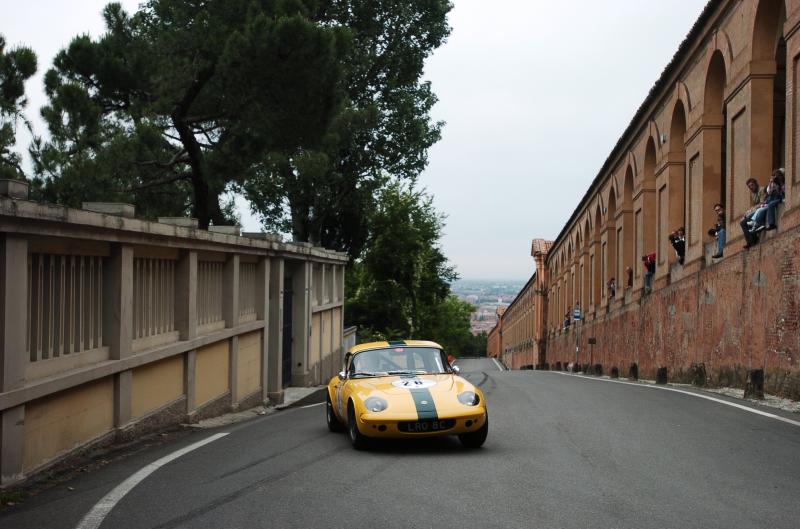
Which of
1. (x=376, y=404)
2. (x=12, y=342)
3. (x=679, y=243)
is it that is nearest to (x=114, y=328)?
(x=12, y=342)

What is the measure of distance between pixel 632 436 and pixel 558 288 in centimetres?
5751

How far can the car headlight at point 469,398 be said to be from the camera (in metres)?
9.16

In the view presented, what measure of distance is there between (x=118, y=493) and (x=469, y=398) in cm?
388

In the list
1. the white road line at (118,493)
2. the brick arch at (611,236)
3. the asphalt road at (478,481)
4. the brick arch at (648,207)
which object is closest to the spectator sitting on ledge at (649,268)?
the brick arch at (648,207)

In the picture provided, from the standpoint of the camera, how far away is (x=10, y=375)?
6965 millimetres

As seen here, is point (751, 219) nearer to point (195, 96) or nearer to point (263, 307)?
point (263, 307)

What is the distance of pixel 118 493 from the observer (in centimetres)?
671

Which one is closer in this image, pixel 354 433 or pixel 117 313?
pixel 354 433

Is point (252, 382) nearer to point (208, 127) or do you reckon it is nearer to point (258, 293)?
point (258, 293)

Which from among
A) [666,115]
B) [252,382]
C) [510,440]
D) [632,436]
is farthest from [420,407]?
[666,115]

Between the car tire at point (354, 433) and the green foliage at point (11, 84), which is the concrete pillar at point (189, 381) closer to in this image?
the car tire at point (354, 433)

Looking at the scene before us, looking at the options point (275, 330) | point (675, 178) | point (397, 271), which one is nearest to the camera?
point (275, 330)

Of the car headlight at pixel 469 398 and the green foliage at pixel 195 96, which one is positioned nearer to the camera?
the car headlight at pixel 469 398

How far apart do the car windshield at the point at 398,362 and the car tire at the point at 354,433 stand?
0.92 meters
